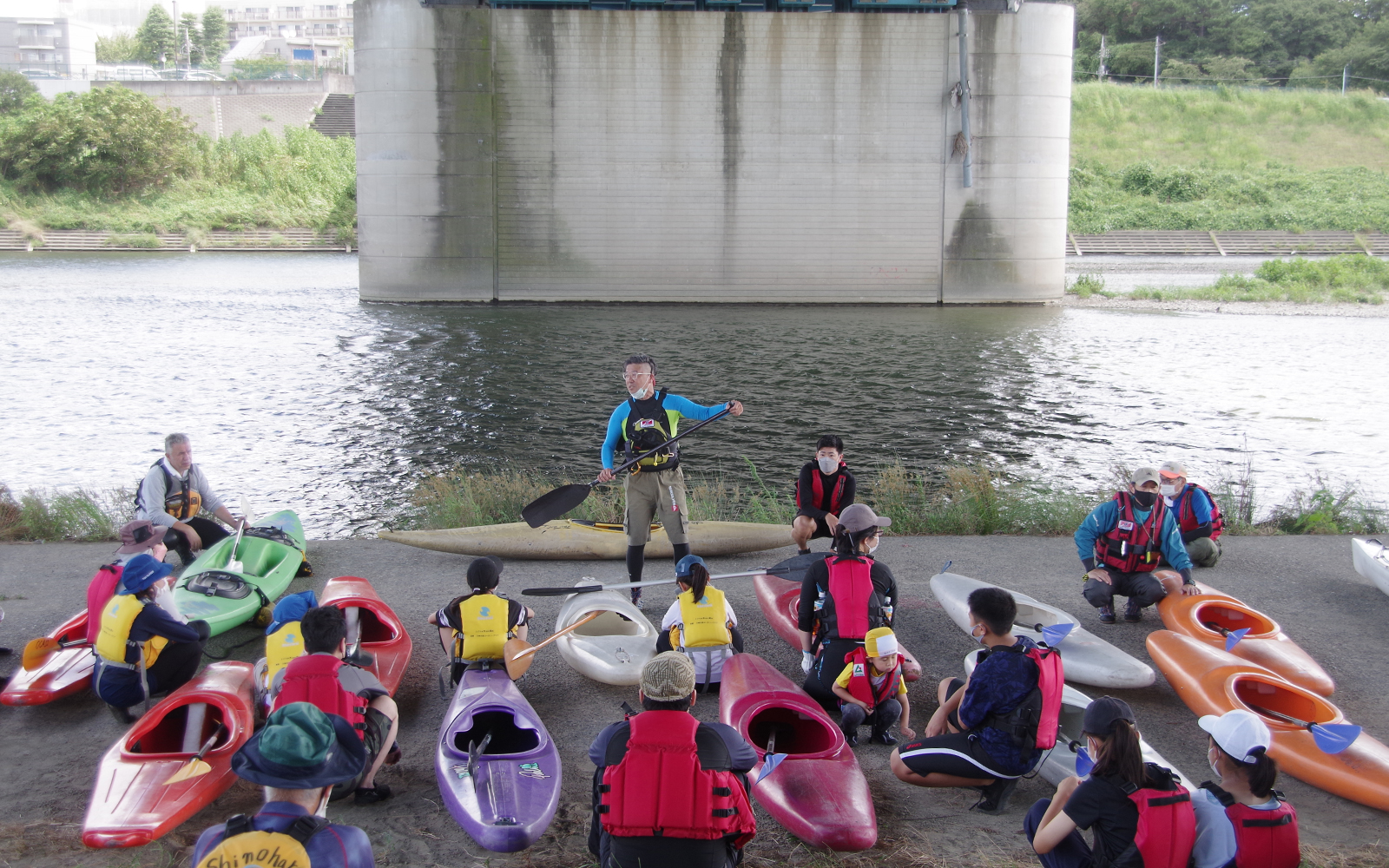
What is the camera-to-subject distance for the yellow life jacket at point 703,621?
5.05 meters

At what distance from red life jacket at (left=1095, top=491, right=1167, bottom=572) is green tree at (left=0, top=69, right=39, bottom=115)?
64.9 metres

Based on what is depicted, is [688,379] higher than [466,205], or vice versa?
[466,205]

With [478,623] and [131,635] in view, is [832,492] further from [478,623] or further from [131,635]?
[131,635]

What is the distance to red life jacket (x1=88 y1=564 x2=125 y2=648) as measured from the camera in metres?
4.83

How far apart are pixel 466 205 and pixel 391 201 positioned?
6.89 ft

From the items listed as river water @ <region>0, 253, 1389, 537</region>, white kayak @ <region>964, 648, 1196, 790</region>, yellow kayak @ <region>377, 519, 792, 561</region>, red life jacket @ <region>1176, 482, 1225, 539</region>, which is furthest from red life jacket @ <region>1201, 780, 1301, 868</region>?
river water @ <region>0, 253, 1389, 537</region>

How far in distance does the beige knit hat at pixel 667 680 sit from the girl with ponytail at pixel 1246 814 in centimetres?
167

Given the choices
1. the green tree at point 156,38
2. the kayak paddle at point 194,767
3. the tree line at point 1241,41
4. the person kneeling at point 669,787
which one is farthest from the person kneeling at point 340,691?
the green tree at point 156,38

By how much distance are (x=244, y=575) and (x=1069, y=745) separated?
5.14m

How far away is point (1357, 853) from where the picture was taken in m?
3.62

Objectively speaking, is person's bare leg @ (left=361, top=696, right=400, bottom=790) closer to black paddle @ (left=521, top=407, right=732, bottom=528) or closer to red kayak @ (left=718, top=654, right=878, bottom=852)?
red kayak @ (left=718, top=654, right=878, bottom=852)

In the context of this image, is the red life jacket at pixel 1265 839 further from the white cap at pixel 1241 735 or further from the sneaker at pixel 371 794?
the sneaker at pixel 371 794

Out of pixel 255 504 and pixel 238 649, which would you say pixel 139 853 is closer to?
pixel 238 649

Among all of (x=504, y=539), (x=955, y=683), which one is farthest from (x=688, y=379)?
(x=955, y=683)
